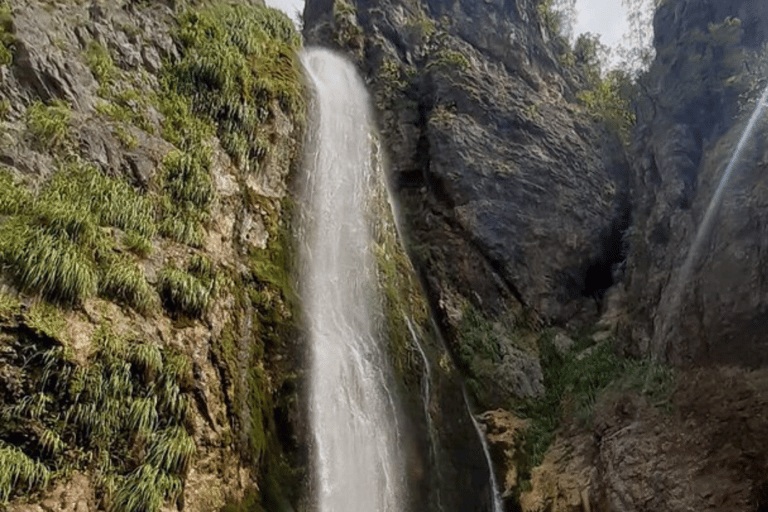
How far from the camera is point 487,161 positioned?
18.7 m

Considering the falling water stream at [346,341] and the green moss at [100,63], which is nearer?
the falling water stream at [346,341]

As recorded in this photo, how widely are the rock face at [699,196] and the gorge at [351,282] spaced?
0.08 m

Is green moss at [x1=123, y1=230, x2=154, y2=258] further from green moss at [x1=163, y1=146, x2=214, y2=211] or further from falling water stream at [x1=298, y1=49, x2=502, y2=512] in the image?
falling water stream at [x1=298, y1=49, x2=502, y2=512]

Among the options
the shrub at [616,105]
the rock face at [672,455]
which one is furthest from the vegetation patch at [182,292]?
the shrub at [616,105]

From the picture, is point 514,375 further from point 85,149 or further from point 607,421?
point 85,149

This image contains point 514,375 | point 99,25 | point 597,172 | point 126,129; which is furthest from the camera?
point 597,172

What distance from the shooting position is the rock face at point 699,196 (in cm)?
1112

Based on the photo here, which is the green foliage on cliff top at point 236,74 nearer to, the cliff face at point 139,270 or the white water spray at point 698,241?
the cliff face at point 139,270

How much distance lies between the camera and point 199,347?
8211mm

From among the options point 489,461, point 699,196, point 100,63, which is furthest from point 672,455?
point 100,63

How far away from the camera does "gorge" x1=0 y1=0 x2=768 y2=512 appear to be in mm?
7027

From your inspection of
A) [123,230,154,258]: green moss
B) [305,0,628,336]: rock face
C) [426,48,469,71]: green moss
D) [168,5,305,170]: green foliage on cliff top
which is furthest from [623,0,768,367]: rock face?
[123,230,154,258]: green moss

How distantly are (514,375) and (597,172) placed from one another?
9993 millimetres

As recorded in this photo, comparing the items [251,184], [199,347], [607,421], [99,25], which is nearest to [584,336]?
[607,421]
